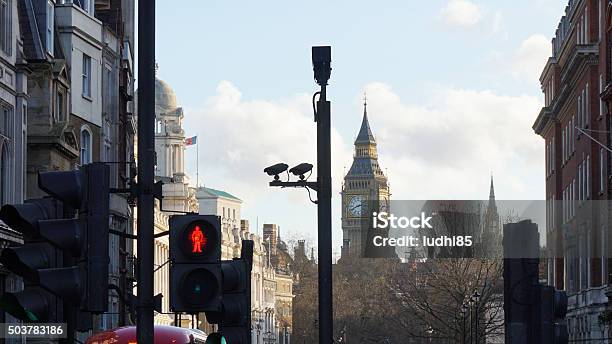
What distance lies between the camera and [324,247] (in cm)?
1938

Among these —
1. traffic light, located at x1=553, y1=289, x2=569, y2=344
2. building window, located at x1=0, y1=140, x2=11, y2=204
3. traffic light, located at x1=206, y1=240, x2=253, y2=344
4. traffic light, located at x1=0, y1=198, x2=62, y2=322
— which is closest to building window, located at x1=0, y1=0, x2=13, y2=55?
building window, located at x1=0, y1=140, x2=11, y2=204

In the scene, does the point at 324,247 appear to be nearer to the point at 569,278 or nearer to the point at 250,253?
the point at 250,253

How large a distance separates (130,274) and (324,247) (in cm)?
5161

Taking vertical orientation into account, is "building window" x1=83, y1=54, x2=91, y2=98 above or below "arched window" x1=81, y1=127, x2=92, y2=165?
above

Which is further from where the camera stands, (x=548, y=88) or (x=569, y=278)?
(x=548, y=88)

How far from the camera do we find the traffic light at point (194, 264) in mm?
11789

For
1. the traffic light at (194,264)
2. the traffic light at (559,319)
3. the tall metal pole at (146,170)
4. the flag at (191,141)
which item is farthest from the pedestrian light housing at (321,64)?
the flag at (191,141)

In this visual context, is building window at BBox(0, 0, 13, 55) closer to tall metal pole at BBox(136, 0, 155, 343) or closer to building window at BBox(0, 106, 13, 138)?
building window at BBox(0, 106, 13, 138)

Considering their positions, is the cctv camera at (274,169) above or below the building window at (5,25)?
below

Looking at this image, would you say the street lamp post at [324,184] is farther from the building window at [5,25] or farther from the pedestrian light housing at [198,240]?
the building window at [5,25]

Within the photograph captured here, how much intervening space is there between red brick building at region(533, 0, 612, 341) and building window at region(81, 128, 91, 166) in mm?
18867

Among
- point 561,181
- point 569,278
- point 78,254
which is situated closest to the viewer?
point 78,254

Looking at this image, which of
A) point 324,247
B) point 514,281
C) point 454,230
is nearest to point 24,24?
point 324,247

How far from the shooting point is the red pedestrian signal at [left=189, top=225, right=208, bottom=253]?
11805 millimetres
